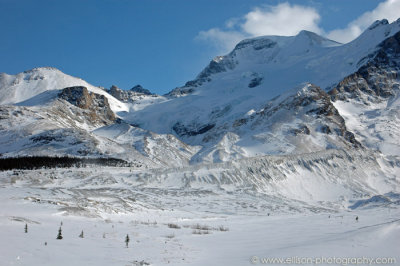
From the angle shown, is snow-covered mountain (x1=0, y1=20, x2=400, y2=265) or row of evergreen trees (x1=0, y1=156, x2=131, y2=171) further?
row of evergreen trees (x1=0, y1=156, x2=131, y2=171)

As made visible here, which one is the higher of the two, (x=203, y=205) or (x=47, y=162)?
(x=47, y=162)

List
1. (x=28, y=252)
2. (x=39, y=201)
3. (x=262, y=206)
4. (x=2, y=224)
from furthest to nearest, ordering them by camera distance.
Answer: (x=262, y=206) → (x=39, y=201) → (x=2, y=224) → (x=28, y=252)

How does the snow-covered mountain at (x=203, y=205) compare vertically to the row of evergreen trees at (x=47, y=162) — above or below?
below

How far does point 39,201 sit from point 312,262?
3105cm

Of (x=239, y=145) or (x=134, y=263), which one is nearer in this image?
(x=134, y=263)

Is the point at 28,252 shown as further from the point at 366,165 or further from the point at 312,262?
the point at 366,165

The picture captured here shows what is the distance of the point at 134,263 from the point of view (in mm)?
15898

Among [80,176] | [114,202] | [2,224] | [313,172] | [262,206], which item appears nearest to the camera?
[2,224]

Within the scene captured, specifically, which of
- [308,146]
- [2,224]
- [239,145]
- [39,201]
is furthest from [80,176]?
[308,146]

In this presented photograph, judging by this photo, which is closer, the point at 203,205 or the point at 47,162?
the point at 203,205

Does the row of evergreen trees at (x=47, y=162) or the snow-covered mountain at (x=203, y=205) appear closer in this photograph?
the snow-covered mountain at (x=203, y=205)

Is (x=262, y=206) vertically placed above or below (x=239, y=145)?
below

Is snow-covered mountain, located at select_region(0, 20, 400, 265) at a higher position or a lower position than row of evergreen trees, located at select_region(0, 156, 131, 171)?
lower

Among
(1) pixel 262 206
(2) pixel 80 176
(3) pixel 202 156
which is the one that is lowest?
(1) pixel 262 206
